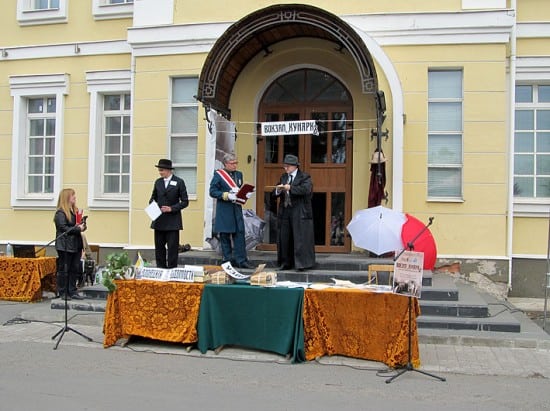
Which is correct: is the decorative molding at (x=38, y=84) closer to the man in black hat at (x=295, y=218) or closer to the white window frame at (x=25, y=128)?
the white window frame at (x=25, y=128)

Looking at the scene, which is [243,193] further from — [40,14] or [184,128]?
[40,14]

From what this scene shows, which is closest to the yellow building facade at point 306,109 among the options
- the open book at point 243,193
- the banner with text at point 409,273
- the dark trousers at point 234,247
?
the dark trousers at point 234,247

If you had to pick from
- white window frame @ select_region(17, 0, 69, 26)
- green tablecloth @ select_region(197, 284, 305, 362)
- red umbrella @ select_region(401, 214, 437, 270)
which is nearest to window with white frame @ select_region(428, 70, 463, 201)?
red umbrella @ select_region(401, 214, 437, 270)

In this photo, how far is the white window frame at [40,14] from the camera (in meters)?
12.8

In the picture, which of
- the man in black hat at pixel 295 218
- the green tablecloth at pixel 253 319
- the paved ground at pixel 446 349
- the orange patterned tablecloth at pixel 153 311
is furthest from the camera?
the man in black hat at pixel 295 218

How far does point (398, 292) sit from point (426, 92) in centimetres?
527

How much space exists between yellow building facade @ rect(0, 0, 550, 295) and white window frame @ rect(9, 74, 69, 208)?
3cm

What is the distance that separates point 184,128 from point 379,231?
5389 mm

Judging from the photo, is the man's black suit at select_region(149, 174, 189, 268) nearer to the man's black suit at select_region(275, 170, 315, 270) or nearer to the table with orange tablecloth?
the man's black suit at select_region(275, 170, 315, 270)

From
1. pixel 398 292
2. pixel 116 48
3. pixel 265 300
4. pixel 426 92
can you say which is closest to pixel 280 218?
pixel 265 300

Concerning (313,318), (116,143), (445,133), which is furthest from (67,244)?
(445,133)

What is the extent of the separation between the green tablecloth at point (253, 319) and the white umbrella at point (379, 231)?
126cm

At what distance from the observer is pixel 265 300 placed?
6984 mm

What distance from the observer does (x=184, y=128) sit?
11.6 m
